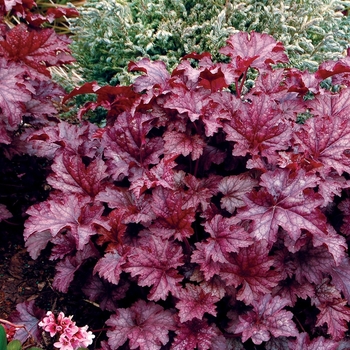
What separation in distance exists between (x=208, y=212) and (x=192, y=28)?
1.39 metres

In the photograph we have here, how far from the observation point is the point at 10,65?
2096 mm

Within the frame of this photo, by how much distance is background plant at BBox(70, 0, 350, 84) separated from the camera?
295 centimetres

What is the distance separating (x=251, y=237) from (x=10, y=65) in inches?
48.2

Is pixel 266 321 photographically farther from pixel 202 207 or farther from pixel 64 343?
pixel 64 343

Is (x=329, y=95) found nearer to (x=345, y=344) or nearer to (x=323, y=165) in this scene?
(x=323, y=165)

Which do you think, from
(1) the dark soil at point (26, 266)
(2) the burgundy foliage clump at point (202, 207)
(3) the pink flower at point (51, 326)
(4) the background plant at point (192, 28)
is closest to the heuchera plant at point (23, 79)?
(2) the burgundy foliage clump at point (202, 207)

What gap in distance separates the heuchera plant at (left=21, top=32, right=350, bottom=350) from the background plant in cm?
74

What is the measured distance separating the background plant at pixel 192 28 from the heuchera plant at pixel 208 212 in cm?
74

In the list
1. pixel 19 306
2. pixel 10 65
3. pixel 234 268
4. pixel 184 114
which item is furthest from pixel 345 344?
pixel 10 65

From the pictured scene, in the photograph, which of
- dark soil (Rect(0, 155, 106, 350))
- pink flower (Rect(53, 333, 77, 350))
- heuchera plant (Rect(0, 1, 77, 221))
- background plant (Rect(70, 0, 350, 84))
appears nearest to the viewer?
pink flower (Rect(53, 333, 77, 350))

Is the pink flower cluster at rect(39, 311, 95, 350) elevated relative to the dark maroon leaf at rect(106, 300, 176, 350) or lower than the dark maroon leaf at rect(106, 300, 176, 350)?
elevated

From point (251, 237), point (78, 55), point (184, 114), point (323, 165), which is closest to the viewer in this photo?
point (251, 237)

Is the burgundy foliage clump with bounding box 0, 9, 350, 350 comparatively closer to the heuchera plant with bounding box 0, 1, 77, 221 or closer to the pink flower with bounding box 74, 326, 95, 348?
the heuchera plant with bounding box 0, 1, 77, 221

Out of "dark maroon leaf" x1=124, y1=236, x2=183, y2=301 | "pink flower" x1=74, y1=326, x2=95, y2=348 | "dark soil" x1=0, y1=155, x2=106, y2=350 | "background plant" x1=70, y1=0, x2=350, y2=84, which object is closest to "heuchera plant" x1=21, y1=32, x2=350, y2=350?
"dark maroon leaf" x1=124, y1=236, x2=183, y2=301
